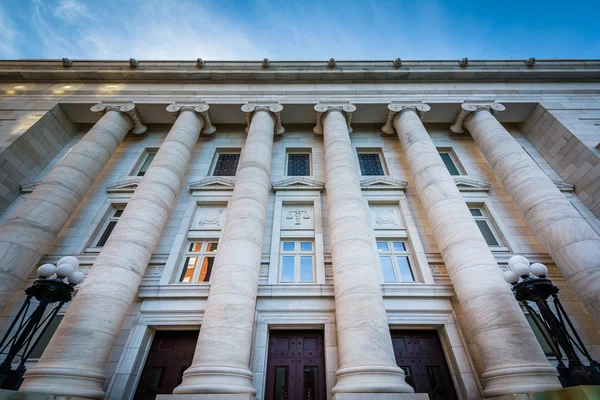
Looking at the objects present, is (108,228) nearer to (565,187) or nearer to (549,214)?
(549,214)

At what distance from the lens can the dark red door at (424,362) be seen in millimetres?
8875

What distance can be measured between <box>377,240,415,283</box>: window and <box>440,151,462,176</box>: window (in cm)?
588

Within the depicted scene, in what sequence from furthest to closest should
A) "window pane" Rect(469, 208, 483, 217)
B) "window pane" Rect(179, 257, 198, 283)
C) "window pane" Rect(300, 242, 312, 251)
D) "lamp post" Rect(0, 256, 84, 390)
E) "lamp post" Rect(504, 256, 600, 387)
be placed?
"window pane" Rect(469, 208, 483, 217), "window pane" Rect(300, 242, 312, 251), "window pane" Rect(179, 257, 198, 283), "lamp post" Rect(0, 256, 84, 390), "lamp post" Rect(504, 256, 600, 387)

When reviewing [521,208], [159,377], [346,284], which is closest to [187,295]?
[159,377]

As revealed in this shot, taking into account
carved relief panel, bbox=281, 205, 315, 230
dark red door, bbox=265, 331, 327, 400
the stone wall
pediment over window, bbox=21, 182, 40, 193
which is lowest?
dark red door, bbox=265, 331, 327, 400

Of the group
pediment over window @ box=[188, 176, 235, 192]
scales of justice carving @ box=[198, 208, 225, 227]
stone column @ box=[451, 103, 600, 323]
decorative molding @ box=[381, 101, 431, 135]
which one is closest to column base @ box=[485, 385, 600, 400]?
stone column @ box=[451, 103, 600, 323]

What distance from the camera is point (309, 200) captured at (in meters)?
13.6

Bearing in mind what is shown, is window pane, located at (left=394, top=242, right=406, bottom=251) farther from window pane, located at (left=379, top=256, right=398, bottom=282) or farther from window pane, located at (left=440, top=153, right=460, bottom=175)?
window pane, located at (left=440, top=153, right=460, bottom=175)

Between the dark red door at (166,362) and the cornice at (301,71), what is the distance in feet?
46.0

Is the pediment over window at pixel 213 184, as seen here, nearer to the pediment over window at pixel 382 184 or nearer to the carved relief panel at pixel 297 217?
the carved relief panel at pixel 297 217

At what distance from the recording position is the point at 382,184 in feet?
46.6

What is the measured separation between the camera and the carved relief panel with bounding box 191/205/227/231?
508 inches

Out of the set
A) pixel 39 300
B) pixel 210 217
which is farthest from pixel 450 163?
pixel 39 300

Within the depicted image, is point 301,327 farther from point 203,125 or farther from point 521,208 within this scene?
point 203,125
